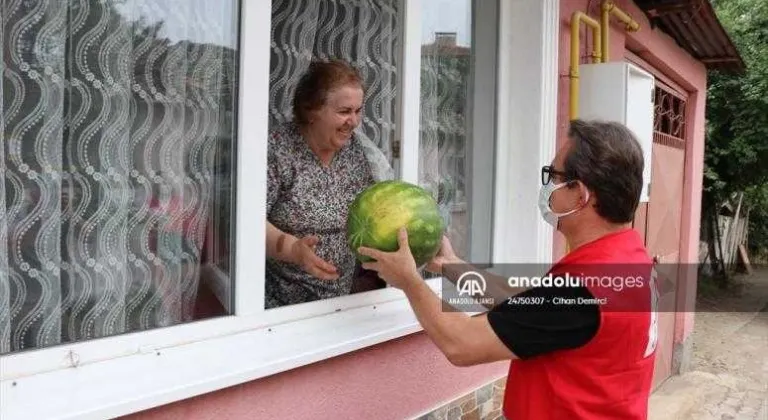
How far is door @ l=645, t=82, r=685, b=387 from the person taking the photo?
20.1 feet

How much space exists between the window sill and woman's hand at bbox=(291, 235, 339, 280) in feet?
0.74

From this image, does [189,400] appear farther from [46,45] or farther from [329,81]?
[329,81]

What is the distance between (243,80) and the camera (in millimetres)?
2289

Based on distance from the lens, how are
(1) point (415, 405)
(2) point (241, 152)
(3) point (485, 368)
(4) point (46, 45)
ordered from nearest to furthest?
(4) point (46, 45), (2) point (241, 152), (1) point (415, 405), (3) point (485, 368)

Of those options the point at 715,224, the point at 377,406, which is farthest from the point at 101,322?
the point at 715,224

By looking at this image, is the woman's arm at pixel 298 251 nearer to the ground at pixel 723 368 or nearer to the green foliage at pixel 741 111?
the ground at pixel 723 368

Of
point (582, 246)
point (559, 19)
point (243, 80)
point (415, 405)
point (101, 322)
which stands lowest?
point (415, 405)

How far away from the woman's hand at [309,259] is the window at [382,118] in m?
0.13

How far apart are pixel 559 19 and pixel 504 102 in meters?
0.58

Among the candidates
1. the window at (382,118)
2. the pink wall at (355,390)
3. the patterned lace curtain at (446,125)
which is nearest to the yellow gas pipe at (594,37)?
the window at (382,118)

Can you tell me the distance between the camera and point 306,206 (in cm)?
262

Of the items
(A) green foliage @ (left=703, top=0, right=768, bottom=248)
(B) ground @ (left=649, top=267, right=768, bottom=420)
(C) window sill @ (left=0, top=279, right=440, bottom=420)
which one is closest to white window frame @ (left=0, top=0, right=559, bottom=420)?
(C) window sill @ (left=0, top=279, right=440, bottom=420)

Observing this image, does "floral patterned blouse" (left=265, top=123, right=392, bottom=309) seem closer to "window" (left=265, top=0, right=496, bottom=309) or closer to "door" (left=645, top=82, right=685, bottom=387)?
"window" (left=265, top=0, right=496, bottom=309)

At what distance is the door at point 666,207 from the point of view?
20.1ft
